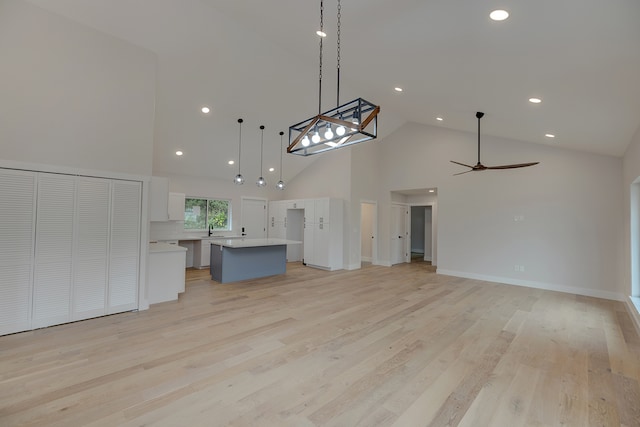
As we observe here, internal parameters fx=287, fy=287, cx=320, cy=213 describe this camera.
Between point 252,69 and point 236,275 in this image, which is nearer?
point 252,69

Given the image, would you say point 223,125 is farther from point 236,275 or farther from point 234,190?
point 236,275

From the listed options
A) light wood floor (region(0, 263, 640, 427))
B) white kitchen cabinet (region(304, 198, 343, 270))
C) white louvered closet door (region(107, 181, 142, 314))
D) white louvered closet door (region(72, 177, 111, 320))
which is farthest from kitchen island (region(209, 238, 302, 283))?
white louvered closet door (region(72, 177, 111, 320))

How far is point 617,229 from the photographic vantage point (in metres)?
5.50

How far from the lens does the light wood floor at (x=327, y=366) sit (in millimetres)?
2141

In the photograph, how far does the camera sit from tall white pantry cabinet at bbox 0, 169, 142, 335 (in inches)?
136

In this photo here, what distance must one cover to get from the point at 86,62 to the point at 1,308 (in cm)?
330

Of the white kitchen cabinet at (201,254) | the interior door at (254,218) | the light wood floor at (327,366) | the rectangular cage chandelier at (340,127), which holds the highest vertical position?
the rectangular cage chandelier at (340,127)

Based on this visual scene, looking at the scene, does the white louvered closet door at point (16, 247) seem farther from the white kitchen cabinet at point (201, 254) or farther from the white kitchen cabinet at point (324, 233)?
the white kitchen cabinet at point (324, 233)

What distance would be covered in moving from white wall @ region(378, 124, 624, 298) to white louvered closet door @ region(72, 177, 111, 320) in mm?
7235

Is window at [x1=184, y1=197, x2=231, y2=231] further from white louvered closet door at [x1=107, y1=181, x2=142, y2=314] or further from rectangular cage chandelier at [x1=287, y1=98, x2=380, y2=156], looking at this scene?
rectangular cage chandelier at [x1=287, y1=98, x2=380, y2=156]

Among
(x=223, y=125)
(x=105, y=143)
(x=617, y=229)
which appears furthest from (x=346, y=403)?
(x=617, y=229)

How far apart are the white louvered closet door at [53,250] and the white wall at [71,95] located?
37 centimetres

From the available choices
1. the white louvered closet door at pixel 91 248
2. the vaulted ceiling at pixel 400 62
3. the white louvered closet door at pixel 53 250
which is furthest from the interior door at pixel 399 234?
the white louvered closet door at pixel 53 250

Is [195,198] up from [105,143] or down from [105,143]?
down
